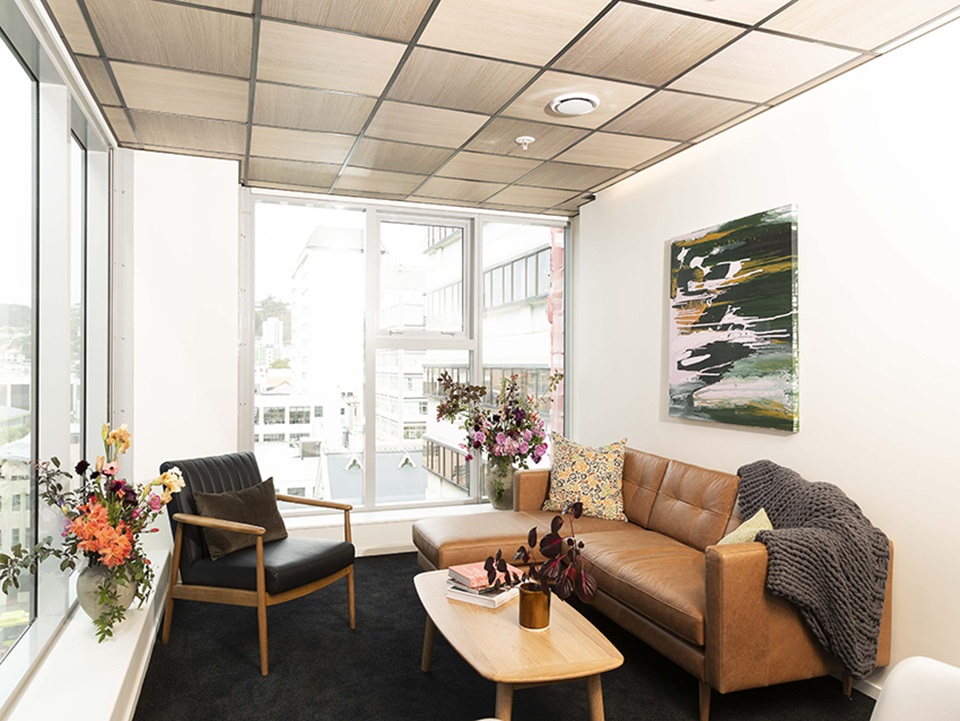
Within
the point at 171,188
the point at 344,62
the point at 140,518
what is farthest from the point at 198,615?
the point at 344,62

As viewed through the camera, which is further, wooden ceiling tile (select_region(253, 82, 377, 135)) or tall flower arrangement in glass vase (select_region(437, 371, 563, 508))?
tall flower arrangement in glass vase (select_region(437, 371, 563, 508))

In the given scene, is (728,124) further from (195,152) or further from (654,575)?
(195,152)

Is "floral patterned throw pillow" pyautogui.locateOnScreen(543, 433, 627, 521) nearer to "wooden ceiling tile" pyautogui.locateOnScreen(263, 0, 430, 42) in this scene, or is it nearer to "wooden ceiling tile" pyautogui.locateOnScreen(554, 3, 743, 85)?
"wooden ceiling tile" pyautogui.locateOnScreen(554, 3, 743, 85)

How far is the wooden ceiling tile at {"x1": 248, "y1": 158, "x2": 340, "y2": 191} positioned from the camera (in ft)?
14.0

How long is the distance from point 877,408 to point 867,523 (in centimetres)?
48

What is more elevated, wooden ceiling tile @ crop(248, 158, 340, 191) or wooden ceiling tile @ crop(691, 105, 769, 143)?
wooden ceiling tile @ crop(691, 105, 769, 143)

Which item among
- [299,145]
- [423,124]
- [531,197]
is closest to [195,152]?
[299,145]

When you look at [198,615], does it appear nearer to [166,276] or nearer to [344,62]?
[166,276]

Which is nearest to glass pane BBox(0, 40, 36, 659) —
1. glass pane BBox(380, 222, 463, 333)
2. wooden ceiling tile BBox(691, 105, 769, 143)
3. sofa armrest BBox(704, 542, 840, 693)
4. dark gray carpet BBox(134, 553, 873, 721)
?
dark gray carpet BBox(134, 553, 873, 721)

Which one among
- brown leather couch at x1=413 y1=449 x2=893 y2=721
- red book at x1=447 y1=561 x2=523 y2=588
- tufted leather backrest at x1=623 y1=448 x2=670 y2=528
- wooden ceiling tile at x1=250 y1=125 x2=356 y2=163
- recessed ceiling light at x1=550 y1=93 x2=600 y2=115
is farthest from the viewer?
tufted leather backrest at x1=623 y1=448 x2=670 y2=528

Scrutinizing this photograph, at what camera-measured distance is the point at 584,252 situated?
5270 millimetres

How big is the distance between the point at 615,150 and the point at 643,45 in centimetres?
131

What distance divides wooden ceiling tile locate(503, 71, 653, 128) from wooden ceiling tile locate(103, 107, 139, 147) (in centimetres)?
201

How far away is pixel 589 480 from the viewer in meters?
4.14
